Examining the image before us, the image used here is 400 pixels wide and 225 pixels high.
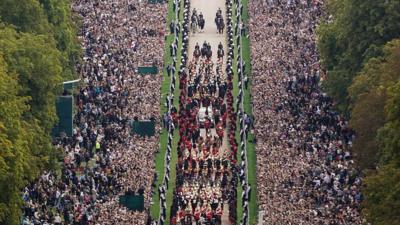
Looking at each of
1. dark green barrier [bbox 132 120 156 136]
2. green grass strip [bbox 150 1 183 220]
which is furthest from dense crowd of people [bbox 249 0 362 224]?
dark green barrier [bbox 132 120 156 136]

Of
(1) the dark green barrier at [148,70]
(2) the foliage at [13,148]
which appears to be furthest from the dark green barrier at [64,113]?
(1) the dark green barrier at [148,70]

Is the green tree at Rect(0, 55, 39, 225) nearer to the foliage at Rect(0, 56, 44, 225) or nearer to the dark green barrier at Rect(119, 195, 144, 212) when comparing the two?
the foliage at Rect(0, 56, 44, 225)

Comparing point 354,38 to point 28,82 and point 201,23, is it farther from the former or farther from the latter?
point 201,23

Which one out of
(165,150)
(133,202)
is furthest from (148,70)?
(133,202)

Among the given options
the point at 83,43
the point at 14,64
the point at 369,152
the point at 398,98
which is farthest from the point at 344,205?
the point at 83,43

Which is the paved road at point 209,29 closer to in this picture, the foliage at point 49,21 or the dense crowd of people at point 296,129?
the dense crowd of people at point 296,129
